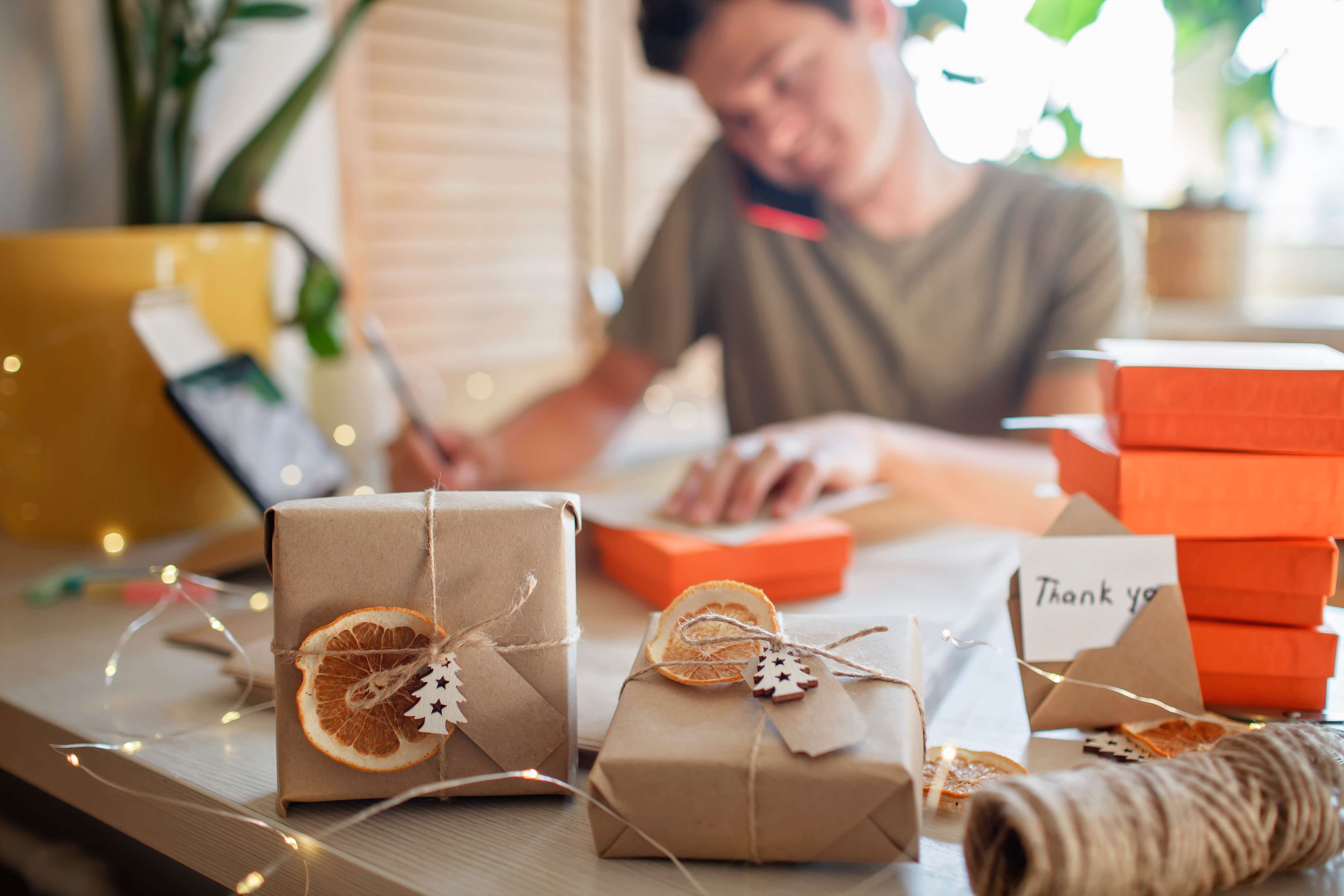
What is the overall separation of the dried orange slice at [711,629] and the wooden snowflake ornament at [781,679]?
15 millimetres

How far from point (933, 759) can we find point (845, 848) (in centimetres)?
11

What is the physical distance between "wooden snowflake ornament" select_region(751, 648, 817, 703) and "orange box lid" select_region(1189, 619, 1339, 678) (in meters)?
0.25

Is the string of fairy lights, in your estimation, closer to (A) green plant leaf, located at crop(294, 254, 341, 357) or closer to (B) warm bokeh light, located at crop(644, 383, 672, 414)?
(A) green plant leaf, located at crop(294, 254, 341, 357)

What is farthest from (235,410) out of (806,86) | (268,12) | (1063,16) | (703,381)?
(703,381)

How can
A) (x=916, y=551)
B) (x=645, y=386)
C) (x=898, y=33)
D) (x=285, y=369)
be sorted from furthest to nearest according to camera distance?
(x=645, y=386) → (x=898, y=33) → (x=285, y=369) → (x=916, y=551)

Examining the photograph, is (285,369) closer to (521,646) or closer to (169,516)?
(169,516)

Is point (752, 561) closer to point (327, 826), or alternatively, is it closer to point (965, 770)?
point (965, 770)

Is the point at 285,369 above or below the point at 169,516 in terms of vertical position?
above

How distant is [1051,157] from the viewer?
5.07 feet

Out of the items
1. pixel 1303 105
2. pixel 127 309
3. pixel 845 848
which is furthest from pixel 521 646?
pixel 1303 105

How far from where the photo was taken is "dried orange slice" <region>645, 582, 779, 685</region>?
452 millimetres

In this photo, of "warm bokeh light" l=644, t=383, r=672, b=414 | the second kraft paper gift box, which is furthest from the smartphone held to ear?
"warm bokeh light" l=644, t=383, r=672, b=414

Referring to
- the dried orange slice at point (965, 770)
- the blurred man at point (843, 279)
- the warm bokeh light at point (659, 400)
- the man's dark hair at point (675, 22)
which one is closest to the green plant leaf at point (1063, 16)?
the blurred man at point (843, 279)

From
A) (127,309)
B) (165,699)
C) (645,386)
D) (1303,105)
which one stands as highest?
(1303,105)
